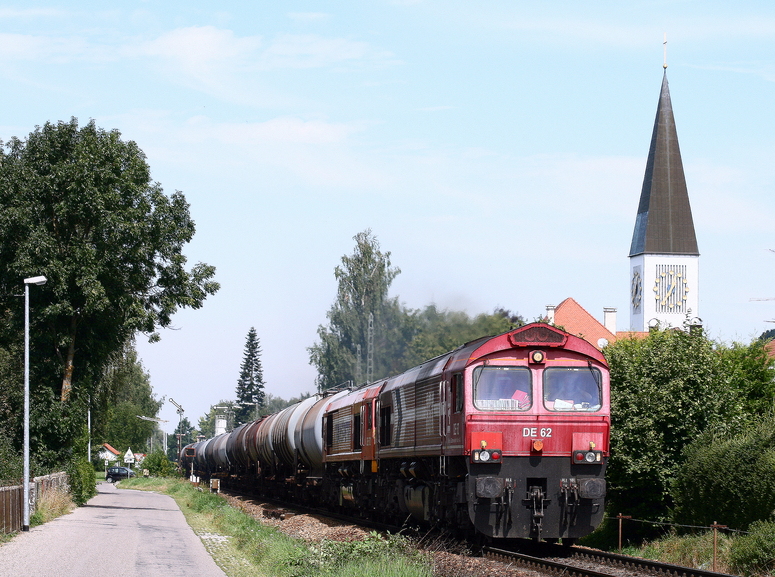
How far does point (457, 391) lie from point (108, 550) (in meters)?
7.31

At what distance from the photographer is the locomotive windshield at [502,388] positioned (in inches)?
666

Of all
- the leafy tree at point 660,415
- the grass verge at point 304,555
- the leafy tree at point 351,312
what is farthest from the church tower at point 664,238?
the grass verge at point 304,555

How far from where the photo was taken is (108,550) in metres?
18.8

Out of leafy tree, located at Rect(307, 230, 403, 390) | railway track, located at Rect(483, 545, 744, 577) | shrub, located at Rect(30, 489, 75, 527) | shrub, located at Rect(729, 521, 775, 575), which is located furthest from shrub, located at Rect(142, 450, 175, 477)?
shrub, located at Rect(729, 521, 775, 575)

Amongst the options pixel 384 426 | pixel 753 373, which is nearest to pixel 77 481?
pixel 384 426

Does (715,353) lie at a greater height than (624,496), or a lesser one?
greater

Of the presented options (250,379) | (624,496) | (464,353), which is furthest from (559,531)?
(250,379)

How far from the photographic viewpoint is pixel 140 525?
1039 inches

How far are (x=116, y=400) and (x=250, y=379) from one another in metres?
92.4

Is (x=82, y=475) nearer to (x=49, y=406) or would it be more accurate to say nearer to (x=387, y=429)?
(x=49, y=406)

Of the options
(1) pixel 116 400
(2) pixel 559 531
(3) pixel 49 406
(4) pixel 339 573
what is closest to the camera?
(4) pixel 339 573

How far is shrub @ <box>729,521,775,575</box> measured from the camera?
48.4 feet

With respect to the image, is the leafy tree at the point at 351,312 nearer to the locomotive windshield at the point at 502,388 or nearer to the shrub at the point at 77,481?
the shrub at the point at 77,481

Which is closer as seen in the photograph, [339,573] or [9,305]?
[339,573]
